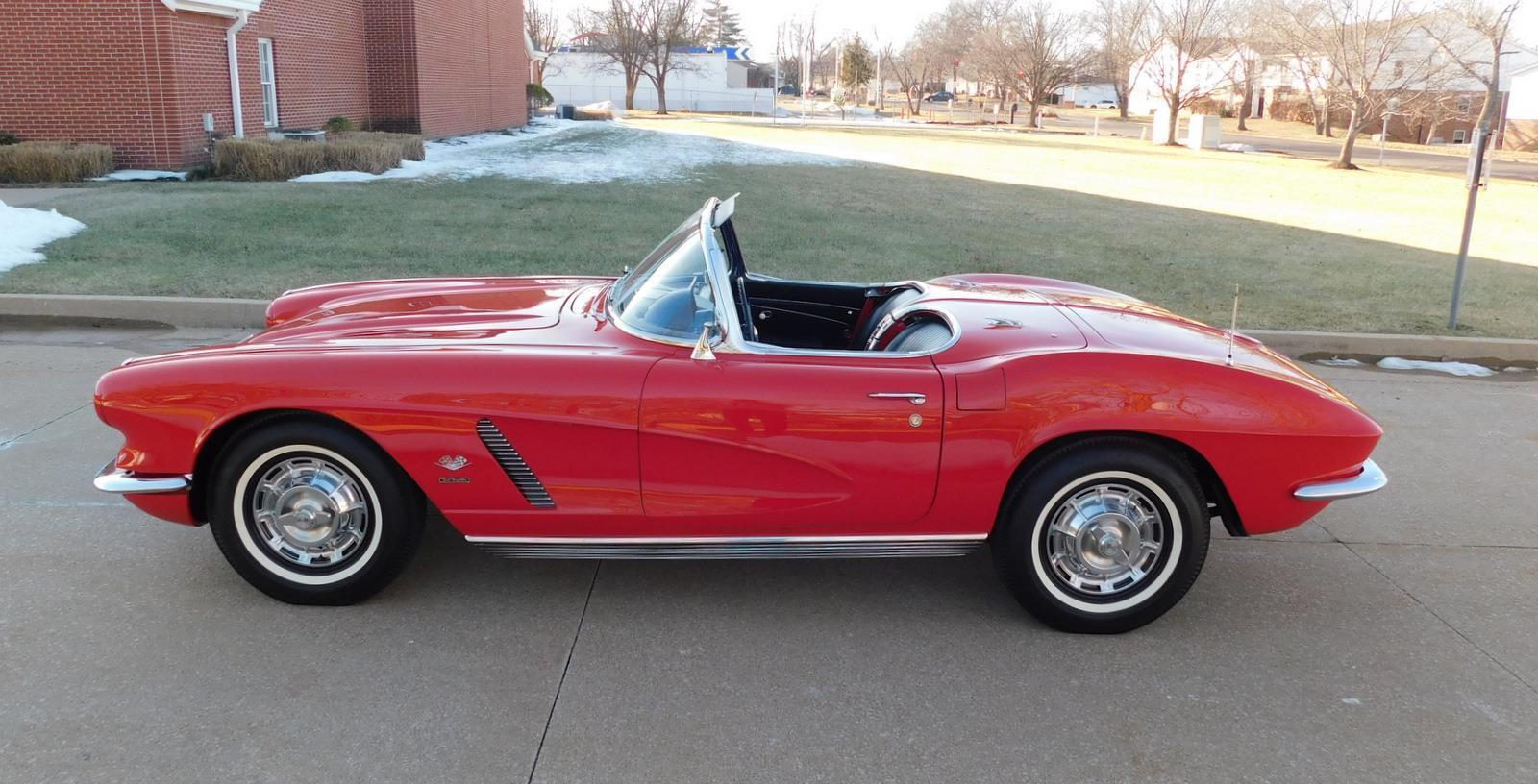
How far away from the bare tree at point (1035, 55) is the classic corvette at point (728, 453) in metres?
52.8

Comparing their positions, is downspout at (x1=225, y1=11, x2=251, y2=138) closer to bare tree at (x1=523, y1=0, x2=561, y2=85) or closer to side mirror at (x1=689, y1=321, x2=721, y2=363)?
side mirror at (x1=689, y1=321, x2=721, y2=363)

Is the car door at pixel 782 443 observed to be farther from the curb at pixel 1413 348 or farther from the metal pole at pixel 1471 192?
the metal pole at pixel 1471 192

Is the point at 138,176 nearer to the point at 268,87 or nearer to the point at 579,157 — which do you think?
the point at 268,87

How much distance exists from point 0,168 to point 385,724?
15939mm

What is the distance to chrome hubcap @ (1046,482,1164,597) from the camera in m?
3.53

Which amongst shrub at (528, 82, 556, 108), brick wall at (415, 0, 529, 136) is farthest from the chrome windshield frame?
shrub at (528, 82, 556, 108)

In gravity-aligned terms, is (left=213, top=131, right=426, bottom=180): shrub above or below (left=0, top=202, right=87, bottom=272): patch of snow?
above

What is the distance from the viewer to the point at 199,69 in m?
17.1

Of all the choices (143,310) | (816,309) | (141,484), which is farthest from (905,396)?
(143,310)

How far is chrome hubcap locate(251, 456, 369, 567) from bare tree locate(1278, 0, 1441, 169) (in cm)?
3094

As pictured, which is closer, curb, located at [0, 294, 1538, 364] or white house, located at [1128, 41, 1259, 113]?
curb, located at [0, 294, 1538, 364]

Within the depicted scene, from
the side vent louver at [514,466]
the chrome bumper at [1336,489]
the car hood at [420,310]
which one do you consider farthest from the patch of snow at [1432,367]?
the side vent louver at [514,466]

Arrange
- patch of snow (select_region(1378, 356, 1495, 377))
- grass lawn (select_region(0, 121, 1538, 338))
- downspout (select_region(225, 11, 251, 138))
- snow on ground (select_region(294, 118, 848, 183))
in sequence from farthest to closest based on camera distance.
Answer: snow on ground (select_region(294, 118, 848, 183)), downspout (select_region(225, 11, 251, 138)), grass lawn (select_region(0, 121, 1538, 338)), patch of snow (select_region(1378, 356, 1495, 377))

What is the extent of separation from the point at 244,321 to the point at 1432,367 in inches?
345
